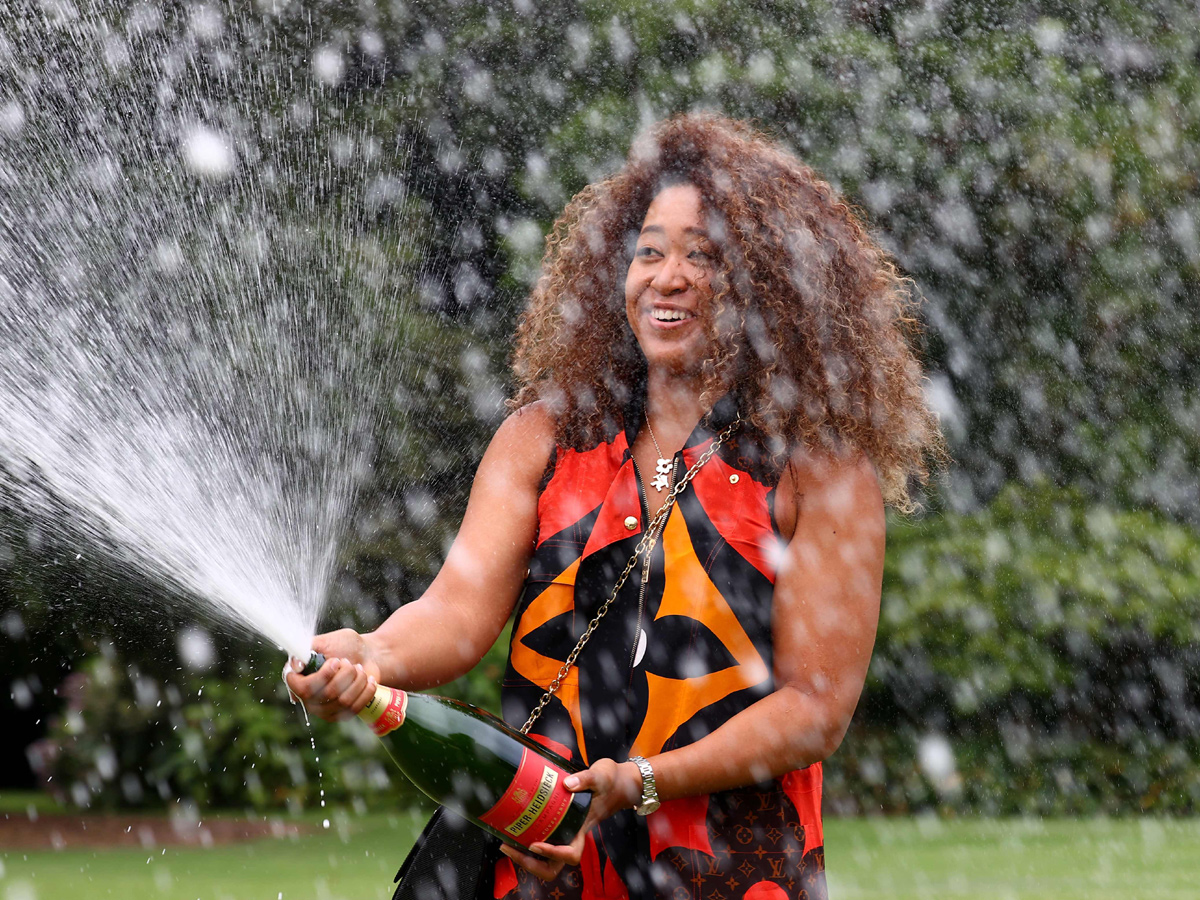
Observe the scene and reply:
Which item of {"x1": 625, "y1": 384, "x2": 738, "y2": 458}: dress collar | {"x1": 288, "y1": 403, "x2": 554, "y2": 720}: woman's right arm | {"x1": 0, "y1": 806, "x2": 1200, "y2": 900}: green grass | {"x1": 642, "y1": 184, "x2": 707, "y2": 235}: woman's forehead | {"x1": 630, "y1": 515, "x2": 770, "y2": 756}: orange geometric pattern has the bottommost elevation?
{"x1": 0, "y1": 806, "x2": 1200, "y2": 900}: green grass

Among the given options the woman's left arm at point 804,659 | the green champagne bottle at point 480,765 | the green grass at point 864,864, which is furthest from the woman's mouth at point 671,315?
the green grass at point 864,864

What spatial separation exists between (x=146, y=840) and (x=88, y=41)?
4.54 metres

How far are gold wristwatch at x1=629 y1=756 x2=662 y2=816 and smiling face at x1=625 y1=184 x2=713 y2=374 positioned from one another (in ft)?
2.36

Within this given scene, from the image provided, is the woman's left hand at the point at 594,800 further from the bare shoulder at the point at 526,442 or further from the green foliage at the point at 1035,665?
the green foliage at the point at 1035,665

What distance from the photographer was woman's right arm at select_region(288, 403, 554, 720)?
223cm

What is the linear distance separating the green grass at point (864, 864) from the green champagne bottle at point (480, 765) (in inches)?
158

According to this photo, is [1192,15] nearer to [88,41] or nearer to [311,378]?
[311,378]

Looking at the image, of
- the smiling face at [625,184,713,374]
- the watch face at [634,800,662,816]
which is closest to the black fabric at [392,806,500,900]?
the watch face at [634,800,662,816]

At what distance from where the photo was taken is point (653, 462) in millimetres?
2354

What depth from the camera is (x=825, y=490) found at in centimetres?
221

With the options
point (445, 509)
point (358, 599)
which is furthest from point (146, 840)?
point (445, 509)

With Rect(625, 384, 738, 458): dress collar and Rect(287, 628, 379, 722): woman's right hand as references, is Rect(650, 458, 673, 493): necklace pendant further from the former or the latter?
Rect(287, 628, 379, 722): woman's right hand

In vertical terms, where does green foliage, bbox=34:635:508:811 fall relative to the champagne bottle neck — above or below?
below

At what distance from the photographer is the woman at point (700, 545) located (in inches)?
83.6
